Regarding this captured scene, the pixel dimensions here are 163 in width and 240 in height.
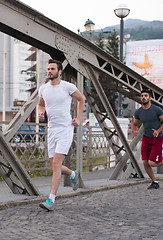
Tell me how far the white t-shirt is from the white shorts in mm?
70

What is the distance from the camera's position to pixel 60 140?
20.0 ft

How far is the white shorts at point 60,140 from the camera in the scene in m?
6.07

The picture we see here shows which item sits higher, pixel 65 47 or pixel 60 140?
pixel 65 47

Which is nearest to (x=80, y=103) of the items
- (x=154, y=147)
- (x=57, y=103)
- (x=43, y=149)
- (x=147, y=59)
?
(x=57, y=103)

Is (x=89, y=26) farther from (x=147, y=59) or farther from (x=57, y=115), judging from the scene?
(x=57, y=115)

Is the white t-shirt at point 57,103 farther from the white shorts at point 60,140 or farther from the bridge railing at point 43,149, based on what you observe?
the bridge railing at point 43,149

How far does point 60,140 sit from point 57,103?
500mm

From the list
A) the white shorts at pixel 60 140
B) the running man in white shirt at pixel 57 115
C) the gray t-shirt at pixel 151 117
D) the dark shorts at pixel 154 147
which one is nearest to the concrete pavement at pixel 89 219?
the running man in white shirt at pixel 57 115

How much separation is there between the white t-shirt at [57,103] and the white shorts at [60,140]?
0.23ft

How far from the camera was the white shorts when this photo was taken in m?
6.07

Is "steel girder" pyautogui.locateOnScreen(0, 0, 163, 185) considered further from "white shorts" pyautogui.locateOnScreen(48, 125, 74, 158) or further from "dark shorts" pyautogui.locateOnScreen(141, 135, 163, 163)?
"white shorts" pyautogui.locateOnScreen(48, 125, 74, 158)

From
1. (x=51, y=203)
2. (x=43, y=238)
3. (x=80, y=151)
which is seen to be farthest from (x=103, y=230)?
(x=80, y=151)

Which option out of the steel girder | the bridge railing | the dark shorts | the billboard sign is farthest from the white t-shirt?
the billboard sign

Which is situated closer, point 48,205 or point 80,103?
point 48,205
